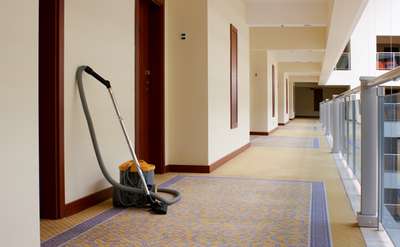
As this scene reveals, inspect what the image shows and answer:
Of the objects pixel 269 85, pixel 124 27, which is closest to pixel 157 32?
pixel 124 27

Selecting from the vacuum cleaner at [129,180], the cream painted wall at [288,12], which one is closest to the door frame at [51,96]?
the vacuum cleaner at [129,180]

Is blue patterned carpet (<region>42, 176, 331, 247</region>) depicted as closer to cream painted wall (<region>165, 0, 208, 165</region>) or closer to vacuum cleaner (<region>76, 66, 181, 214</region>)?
vacuum cleaner (<region>76, 66, 181, 214</region>)

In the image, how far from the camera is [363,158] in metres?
3.10

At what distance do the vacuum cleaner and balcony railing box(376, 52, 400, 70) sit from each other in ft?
51.4

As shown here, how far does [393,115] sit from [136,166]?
2.01m

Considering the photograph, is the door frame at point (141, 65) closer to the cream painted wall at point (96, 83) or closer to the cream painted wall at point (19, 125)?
the cream painted wall at point (96, 83)

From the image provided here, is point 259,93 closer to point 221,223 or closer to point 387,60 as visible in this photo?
point 387,60

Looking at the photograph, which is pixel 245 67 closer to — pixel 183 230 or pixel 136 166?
pixel 136 166

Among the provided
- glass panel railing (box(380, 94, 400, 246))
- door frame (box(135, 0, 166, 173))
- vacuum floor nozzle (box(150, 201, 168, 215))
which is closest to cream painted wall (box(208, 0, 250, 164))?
door frame (box(135, 0, 166, 173))

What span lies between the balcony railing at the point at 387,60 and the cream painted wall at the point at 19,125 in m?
17.1

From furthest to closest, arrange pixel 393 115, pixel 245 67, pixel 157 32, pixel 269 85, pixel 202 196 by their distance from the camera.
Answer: pixel 269 85 → pixel 245 67 → pixel 157 32 → pixel 202 196 → pixel 393 115

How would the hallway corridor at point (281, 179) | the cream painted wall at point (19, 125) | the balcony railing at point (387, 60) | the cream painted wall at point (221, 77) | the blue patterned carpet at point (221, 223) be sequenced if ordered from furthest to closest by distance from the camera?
the balcony railing at point (387, 60)
the cream painted wall at point (221, 77)
the hallway corridor at point (281, 179)
the blue patterned carpet at point (221, 223)
the cream painted wall at point (19, 125)

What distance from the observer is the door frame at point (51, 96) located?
3.30 meters

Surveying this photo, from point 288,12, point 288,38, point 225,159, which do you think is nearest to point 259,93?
point 288,38
